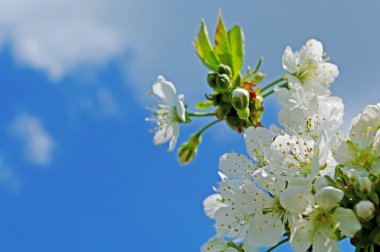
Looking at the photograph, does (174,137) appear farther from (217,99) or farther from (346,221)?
(346,221)

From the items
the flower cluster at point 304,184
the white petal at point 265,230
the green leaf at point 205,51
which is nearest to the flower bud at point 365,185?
the flower cluster at point 304,184

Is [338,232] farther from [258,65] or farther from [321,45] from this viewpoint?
[321,45]

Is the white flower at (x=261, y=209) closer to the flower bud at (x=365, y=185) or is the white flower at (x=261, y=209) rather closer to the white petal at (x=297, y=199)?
the white petal at (x=297, y=199)

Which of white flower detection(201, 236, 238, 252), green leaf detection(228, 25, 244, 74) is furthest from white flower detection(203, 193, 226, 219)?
green leaf detection(228, 25, 244, 74)

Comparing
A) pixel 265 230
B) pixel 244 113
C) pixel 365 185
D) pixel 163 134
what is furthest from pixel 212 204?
pixel 365 185

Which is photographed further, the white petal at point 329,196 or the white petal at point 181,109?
the white petal at point 181,109
